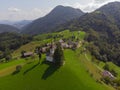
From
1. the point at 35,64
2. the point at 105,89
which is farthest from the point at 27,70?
the point at 105,89

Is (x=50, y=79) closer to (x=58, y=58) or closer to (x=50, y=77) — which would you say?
(x=50, y=77)

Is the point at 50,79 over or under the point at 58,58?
under

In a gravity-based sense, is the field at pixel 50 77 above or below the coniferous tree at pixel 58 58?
below

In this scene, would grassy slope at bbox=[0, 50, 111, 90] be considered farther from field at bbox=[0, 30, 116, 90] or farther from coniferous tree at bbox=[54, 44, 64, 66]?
coniferous tree at bbox=[54, 44, 64, 66]

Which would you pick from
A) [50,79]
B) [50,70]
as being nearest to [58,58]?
[50,70]

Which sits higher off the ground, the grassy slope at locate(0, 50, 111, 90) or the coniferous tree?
the coniferous tree

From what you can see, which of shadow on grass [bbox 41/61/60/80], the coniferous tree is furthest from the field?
the coniferous tree

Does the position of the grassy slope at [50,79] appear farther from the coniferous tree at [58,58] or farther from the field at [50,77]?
the coniferous tree at [58,58]

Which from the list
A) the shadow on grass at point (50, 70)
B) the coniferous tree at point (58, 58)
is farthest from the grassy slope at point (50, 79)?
the coniferous tree at point (58, 58)

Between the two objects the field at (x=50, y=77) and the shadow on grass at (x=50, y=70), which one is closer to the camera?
the field at (x=50, y=77)
